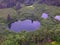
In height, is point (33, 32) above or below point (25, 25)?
above

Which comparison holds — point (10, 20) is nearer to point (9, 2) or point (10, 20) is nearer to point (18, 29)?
point (18, 29)

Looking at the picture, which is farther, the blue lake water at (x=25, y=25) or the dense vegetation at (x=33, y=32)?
the blue lake water at (x=25, y=25)

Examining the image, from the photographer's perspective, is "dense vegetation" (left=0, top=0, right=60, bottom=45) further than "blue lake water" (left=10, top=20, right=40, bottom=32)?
No

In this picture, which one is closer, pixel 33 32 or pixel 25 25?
pixel 33 32

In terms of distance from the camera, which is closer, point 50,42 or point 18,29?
point 50,42

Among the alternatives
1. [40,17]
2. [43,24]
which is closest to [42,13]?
[40,17]
